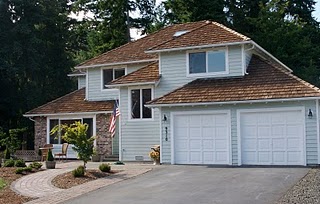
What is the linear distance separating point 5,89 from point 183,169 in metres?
21.9

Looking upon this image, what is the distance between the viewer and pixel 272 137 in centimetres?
1827

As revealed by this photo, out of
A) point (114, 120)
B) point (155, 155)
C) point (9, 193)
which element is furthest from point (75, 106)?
point (9, 193)

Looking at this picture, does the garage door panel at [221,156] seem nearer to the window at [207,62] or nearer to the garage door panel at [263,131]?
the garage door panel at [263,131]

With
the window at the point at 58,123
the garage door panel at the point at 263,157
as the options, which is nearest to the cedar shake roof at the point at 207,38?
the garage door panel at the point at 263,157

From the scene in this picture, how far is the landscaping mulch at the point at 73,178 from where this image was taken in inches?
599

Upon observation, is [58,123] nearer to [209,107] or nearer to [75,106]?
[75,106]

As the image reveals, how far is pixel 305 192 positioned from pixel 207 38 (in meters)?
10.9

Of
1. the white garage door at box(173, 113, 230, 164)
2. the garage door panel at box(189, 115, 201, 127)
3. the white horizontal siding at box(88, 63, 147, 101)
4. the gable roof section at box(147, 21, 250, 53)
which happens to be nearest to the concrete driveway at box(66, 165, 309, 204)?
the white garage door at box(173, 113, 230, 164)

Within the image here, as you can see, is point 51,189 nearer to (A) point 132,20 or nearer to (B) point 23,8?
(B) point 23,8

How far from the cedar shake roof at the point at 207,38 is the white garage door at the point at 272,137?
381 centimetres

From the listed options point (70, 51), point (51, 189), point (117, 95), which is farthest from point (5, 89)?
point (51, 189)

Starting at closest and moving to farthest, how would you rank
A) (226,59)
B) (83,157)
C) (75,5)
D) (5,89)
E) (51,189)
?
(51,189), (83,157), (226,59), (5,89), (75,5)

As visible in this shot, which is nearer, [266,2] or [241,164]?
[241,164]

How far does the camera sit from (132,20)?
41.3 meters
